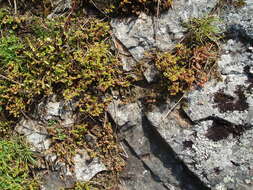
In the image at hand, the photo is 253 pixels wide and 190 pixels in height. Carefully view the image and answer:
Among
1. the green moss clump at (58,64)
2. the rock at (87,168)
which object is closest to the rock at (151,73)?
the green moss clump at (58,64)

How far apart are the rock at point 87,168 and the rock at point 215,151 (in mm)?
995

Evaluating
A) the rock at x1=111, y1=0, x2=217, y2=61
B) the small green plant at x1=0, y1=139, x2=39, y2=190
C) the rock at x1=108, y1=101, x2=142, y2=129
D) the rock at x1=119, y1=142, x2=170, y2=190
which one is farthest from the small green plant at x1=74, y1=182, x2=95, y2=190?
the rock at x1=111, y1=0, x2=217, y2=61

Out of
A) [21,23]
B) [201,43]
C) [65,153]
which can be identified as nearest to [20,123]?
[65,153]

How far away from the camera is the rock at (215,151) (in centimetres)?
382

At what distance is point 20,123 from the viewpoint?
4.63 meters

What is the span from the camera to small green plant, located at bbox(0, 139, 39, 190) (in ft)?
14.7

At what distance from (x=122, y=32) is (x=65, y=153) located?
69.1 inches

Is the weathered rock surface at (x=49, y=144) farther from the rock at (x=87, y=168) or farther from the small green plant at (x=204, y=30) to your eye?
the small green plant at (x=204, y=30)

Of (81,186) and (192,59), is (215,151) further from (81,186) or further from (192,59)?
(81,186)

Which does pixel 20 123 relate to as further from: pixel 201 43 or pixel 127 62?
pixel 201 43

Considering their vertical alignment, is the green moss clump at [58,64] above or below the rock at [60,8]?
below

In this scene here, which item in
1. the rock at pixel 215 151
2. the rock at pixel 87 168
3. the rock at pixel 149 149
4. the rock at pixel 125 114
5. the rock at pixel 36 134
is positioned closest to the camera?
the rock at pixel 215 151

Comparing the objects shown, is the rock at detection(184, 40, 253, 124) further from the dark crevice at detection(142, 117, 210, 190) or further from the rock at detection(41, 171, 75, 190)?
the rock at detection(41, 171, 75, 190)

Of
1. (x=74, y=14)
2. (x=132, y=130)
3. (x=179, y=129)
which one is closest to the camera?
(x=179, y=129)
